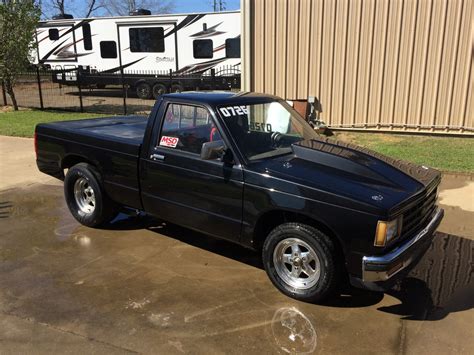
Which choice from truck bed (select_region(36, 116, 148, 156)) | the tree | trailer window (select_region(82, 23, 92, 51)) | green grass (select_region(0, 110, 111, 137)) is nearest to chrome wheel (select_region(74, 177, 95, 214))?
truck bed (select_region(36, 116, 148, 156))

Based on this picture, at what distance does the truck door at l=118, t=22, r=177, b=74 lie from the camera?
1958 cm

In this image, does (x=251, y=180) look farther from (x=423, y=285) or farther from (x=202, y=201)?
(x=423, y=285)

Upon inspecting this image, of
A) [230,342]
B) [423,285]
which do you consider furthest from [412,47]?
[230,342]

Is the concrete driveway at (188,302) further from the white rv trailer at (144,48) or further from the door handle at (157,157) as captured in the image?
the white rv trailer at (144,48)

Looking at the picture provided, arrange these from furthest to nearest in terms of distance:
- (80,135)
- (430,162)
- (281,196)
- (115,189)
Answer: (430,162), (80,135), (115,189), (281,196)

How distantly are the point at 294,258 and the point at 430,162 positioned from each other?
539 centimetres

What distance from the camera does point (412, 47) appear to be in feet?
33.7

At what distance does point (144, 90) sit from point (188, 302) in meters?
17.5

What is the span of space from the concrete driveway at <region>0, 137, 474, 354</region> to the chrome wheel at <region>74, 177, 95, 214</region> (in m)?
0.25

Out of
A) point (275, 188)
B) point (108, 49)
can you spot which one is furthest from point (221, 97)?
point (108, 49)

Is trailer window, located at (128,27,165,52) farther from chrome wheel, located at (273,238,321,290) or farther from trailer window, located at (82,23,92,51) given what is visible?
chrome wheel, located at (273,238,321,290)

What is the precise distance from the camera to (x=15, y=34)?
15094 millimetres

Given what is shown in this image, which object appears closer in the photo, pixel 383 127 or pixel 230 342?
pixel 230 342

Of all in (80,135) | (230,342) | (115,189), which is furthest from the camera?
(80,135)
